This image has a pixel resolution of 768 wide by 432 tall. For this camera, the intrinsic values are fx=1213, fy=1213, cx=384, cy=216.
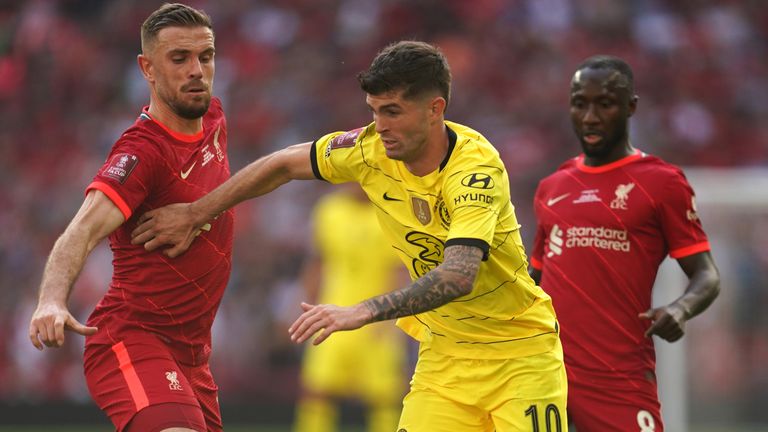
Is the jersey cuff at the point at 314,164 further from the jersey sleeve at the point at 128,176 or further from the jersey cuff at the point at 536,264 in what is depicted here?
the jersey cuff at the point at 536,264

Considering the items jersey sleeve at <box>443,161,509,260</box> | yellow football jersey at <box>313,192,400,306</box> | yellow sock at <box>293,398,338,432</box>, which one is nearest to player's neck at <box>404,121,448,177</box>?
jersey sleeve at <box>443,161,509,260</box>

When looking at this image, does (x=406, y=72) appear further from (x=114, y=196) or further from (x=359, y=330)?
(x=359, y=330)

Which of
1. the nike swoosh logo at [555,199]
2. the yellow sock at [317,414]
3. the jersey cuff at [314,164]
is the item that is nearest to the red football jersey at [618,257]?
the nike swoosh logo at [555,199]

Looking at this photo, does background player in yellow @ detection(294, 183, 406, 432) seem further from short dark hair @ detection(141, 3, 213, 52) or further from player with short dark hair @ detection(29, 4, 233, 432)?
short dark hair @ detection(141, 3, 213, 52)

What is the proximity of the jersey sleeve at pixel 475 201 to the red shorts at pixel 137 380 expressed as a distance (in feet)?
4.76

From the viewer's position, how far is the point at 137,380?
5.55 m

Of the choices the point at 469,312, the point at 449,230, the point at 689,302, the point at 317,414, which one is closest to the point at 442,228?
the point at 449,230

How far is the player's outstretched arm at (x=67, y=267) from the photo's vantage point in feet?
16.4

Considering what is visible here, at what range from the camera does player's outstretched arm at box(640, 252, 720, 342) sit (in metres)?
5.81

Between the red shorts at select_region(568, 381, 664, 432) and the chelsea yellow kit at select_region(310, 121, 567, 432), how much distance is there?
0.44 metres

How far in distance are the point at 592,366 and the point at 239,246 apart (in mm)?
8844

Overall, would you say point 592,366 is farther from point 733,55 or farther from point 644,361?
point 733,55

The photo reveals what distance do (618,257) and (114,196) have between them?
8.24ft

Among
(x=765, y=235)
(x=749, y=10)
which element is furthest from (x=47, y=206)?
(x=749, y=10)
